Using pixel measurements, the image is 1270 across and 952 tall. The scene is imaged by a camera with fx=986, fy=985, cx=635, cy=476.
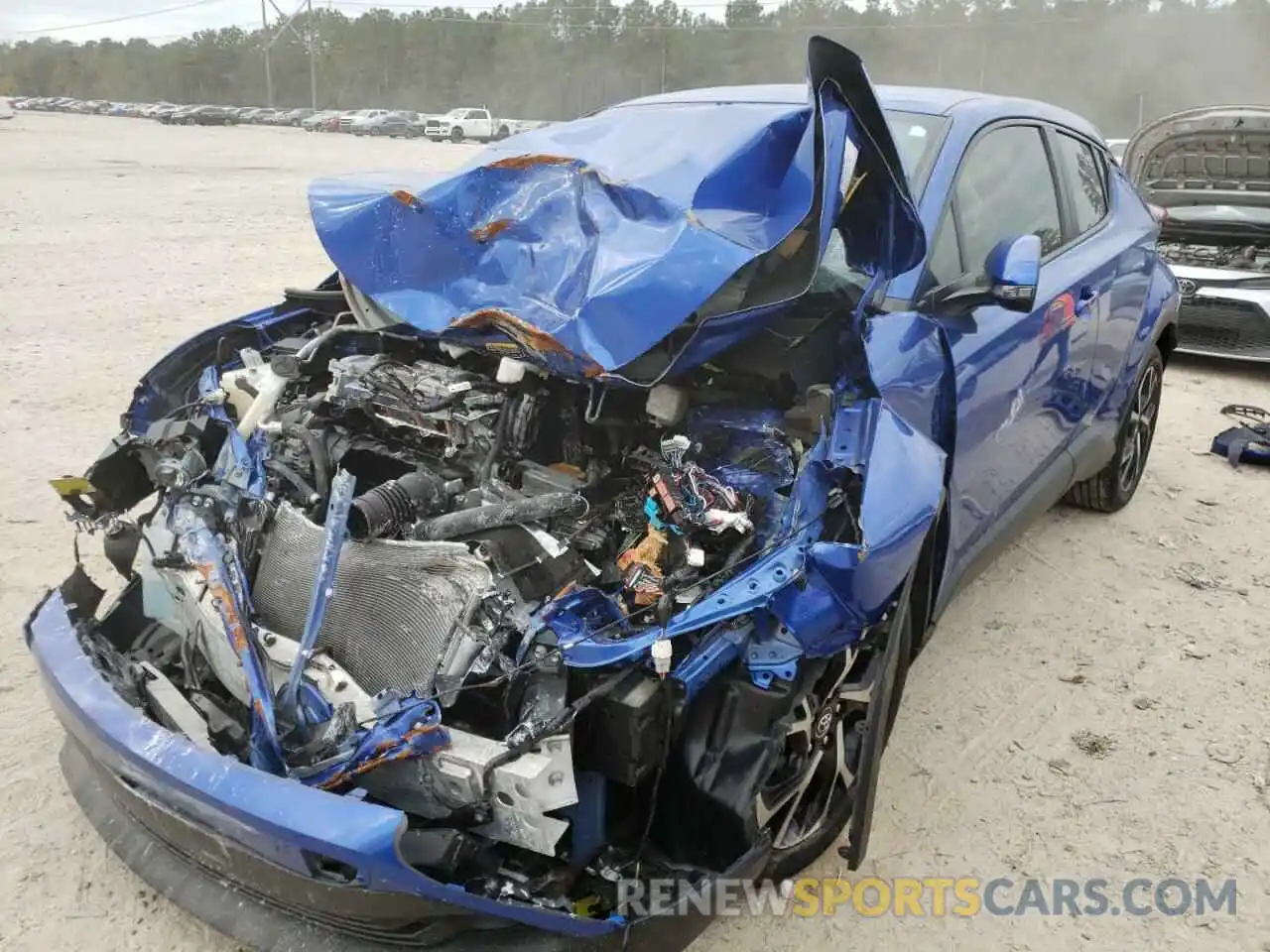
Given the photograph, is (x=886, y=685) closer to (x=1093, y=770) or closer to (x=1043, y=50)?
(x=1093, y=770)

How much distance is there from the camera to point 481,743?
6.68 ft

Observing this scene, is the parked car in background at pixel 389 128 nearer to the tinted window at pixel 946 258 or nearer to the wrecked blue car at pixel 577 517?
the wrecked blue car at pixel 577 517

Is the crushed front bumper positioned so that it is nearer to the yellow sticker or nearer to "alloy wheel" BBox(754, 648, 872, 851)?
"alloy wheel" BBox(754, 648, 872, 851)

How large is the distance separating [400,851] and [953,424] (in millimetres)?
1842

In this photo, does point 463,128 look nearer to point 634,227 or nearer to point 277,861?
point 634,227

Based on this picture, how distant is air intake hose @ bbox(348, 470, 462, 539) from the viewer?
252 cm

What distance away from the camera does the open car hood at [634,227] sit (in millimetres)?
2578

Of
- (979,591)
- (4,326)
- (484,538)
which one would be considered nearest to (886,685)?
(484,538)

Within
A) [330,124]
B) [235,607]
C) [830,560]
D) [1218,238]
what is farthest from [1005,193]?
[330,124]

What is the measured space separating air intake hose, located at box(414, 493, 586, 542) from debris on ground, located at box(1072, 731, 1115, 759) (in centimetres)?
188

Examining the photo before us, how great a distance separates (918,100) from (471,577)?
7.42 ft

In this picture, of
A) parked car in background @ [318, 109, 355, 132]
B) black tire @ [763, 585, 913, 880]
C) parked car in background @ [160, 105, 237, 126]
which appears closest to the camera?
black tire @ [763, 585, 913, 880]

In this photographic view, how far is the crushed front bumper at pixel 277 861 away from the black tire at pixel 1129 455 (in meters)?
3.20

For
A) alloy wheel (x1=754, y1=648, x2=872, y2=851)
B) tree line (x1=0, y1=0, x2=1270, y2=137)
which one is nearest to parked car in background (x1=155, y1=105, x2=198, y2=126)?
tree line (x1=0, y1=0, x2=1270, y2=137)
